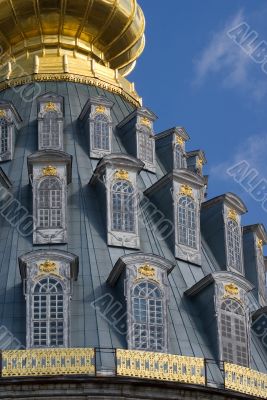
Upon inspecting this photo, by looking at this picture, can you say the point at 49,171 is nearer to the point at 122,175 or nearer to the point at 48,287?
the point at 122,175

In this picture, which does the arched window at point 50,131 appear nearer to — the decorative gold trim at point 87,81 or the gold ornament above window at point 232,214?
the decorative gold trim at point 87,81

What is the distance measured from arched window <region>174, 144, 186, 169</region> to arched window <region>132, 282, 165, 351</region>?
337 inches

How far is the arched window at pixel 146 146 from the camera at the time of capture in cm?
5183

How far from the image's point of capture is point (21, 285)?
4528 cm

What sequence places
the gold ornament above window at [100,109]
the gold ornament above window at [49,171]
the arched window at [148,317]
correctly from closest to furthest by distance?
the arched window at [148,317] → the gold ornament above window at [49,171] → the gold ornament above window at [100,109]

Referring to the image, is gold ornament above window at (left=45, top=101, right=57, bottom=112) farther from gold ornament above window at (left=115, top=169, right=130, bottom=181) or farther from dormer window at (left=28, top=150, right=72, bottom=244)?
gold ornament above window at (left=115, top=169, right=130, bottom=181)

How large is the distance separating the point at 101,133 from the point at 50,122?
5.45ft

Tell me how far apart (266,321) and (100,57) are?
13676 mm

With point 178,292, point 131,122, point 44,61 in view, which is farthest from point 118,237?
point 44,61

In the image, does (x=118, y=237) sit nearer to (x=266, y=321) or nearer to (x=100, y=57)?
(x=266, y=321)

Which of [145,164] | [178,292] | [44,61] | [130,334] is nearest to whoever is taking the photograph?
[130,334]

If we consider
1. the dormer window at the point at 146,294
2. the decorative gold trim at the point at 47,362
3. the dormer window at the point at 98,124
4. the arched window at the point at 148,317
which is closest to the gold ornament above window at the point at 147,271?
the dormer window at the point at 146,294

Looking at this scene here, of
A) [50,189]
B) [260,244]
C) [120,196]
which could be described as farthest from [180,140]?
[50,189]

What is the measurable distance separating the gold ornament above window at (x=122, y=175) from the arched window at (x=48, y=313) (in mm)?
4991
